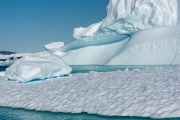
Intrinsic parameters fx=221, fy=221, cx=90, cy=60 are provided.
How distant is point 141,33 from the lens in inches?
741

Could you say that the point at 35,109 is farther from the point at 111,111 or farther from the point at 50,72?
the point at 50,72

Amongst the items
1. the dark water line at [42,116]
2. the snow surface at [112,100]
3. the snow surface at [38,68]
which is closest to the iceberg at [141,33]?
the snow surface at [38,68]

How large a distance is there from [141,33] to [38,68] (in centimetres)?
1233

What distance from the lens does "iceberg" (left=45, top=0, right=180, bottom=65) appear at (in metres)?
15.8

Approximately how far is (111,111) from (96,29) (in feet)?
62.8

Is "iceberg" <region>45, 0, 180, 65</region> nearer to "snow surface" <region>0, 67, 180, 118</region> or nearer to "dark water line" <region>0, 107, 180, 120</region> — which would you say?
"snow surface" <region>0, 67, 180, 118</region>

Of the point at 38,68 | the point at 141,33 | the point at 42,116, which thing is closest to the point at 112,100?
the point at 42,116

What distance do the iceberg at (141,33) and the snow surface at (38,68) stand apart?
26.4 feet

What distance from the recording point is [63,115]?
4.38 m

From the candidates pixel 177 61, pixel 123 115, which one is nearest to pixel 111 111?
pixel 123 115

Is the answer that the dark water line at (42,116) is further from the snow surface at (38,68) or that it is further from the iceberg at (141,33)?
the iceberg at (141,33)

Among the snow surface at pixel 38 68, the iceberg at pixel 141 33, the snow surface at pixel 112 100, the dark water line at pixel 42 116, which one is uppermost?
the iceberg at pixel 141 33

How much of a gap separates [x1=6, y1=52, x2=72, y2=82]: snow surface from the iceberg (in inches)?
317

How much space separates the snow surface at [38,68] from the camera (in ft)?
27.8
